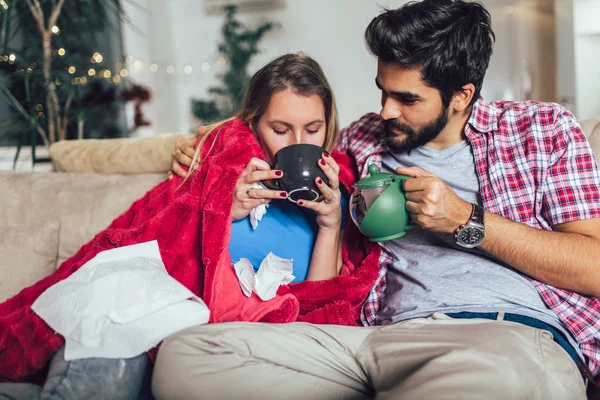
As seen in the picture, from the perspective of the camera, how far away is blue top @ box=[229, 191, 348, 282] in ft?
4.92

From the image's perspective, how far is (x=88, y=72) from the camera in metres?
3.57

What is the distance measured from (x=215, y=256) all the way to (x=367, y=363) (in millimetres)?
463

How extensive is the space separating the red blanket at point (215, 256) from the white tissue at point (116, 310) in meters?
0.16

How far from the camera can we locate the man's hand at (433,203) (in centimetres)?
118

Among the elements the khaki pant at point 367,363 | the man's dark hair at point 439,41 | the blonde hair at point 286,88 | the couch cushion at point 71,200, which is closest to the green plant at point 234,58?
the couch cushion at point 71,200

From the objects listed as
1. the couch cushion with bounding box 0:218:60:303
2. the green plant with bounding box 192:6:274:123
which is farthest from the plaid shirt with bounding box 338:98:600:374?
the green plant with bounding box 192:6:274:123

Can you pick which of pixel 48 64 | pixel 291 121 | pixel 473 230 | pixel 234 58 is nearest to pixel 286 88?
pixel 291 121

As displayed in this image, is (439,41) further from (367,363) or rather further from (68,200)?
(68,200)

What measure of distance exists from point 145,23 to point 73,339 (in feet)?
13.2

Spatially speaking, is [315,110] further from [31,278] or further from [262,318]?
[31,278]

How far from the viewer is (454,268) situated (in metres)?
1.37

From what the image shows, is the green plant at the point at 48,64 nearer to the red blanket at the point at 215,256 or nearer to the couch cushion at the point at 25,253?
the couch cushion at the point at 25,253

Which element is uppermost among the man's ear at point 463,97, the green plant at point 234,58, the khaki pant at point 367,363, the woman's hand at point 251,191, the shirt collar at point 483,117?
the green plant at point 234,58

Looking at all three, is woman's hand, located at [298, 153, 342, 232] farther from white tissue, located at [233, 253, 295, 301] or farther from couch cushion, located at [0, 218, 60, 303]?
couch cushion, located at [0, 218, 60, 303]
